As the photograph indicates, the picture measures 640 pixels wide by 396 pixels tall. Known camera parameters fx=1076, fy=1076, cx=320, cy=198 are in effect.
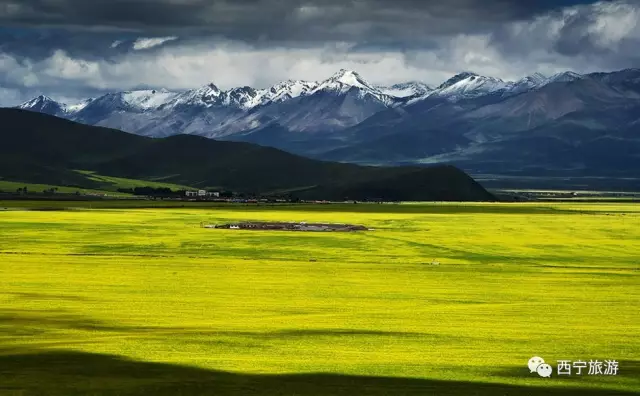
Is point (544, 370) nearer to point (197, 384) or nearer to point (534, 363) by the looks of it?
point (534, 363)

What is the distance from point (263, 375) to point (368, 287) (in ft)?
127

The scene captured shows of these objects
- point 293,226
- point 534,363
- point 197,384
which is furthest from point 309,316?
point 293,226

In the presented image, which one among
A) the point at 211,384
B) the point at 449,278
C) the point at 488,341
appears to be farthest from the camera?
the point at 449,278

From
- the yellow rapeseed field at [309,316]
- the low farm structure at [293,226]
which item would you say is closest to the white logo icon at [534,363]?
the yellow rapeseed field at [309,316]

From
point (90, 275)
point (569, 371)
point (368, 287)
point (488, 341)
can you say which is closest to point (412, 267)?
point (368, 287)

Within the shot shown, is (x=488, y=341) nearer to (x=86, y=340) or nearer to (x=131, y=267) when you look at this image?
(x=86, y=340)

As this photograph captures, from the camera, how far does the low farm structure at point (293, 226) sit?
529 feet

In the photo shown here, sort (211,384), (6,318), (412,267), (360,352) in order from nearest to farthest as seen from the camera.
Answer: (211,384)
(360,352)
(6,318)
(412,267)

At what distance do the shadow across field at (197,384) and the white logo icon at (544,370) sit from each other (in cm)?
206

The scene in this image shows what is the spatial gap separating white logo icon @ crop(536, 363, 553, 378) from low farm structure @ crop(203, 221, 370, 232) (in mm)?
114033

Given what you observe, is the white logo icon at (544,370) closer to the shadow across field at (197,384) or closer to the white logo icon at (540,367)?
the white logo icon at (540,367)

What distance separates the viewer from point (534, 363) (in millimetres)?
45281

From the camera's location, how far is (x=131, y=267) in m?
95.7

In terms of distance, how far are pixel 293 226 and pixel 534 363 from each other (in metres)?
122
